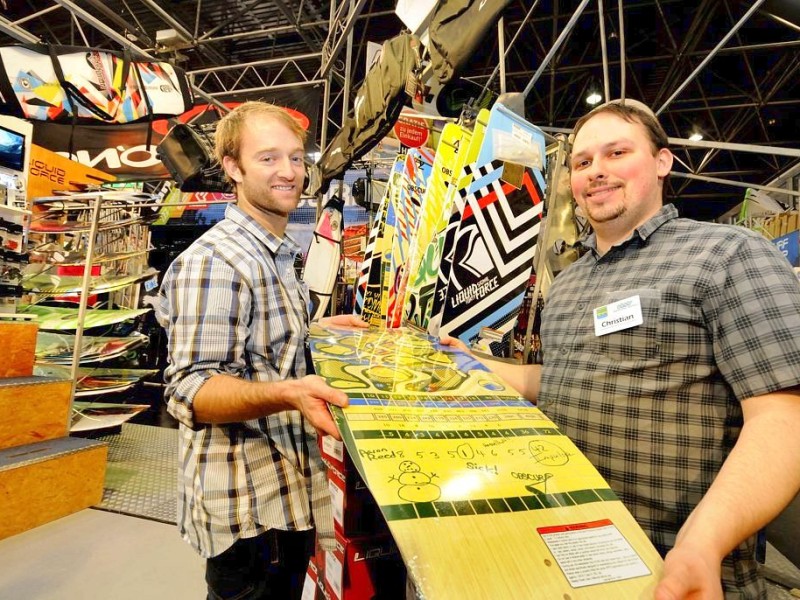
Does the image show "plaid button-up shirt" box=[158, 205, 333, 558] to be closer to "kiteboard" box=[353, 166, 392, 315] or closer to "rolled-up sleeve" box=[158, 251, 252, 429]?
"rolled-up sleeve" box=[158, 251, 252, 429]

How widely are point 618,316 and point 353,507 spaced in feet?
2.26

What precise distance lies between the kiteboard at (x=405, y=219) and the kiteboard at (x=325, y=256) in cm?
109

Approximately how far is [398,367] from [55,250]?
4.43 m

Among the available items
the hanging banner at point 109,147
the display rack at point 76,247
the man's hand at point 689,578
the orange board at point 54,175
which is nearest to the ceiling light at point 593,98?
the hanging banner at point 109,147

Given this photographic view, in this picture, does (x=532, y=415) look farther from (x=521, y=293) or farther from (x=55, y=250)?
(x=55, y=250)

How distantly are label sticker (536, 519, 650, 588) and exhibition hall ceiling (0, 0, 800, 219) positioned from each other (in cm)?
619

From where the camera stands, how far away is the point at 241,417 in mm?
891

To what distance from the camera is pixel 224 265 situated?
0.99 metres

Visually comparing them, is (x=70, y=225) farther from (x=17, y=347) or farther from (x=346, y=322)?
(x=346, y=322)

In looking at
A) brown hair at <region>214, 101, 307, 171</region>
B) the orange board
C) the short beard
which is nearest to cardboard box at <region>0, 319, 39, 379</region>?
the orange board

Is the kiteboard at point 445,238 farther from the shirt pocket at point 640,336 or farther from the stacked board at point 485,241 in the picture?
the shirt pocket at point 640,336

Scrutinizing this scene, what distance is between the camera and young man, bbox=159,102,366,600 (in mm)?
941

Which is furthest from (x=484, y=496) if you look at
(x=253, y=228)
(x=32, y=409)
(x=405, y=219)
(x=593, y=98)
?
(x=593, y=98)

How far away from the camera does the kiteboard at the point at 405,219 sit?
5.51 feet
